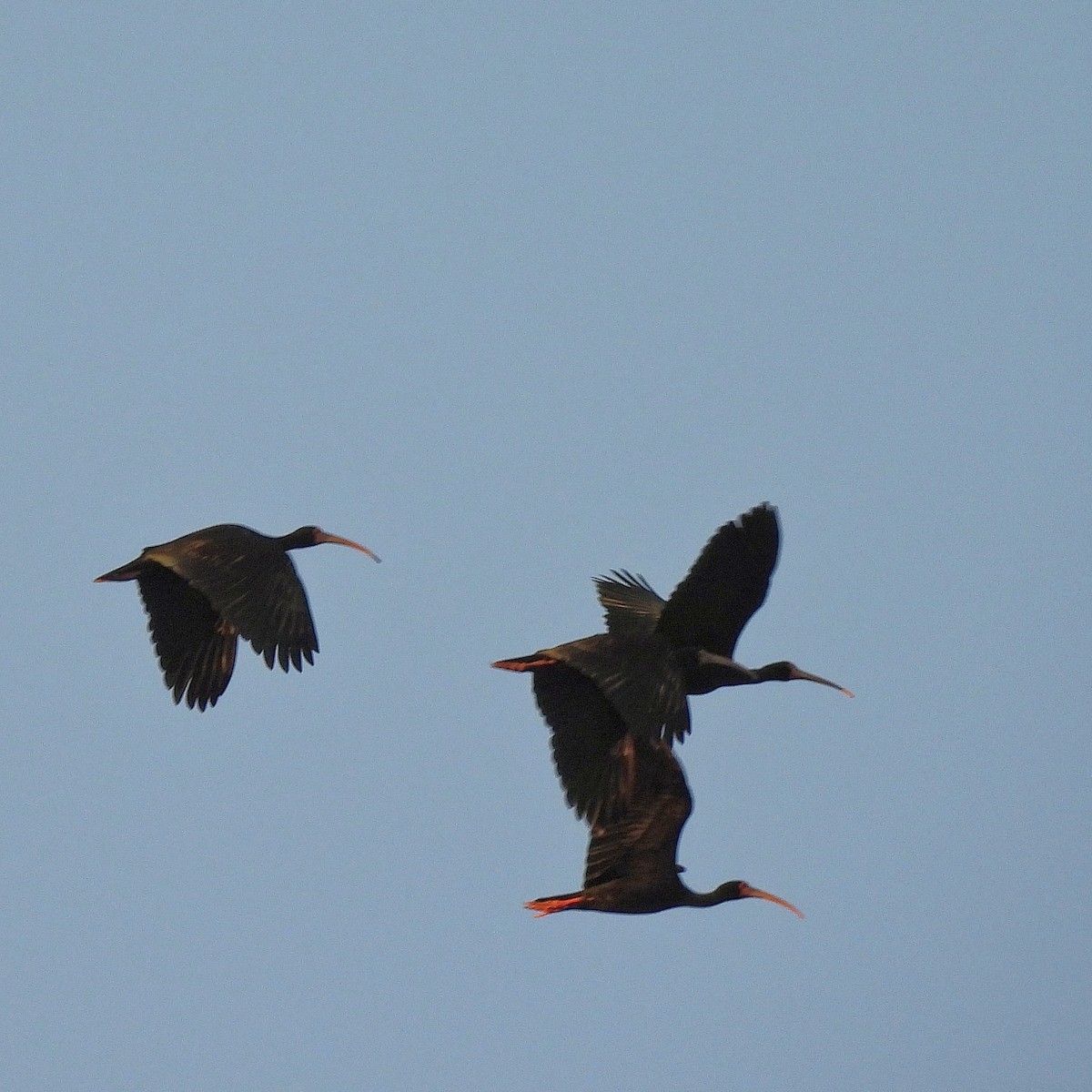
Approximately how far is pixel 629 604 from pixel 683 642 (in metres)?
1.35

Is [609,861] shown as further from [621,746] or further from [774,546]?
[774,546]

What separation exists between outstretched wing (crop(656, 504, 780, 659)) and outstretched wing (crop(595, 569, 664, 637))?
431 millimetres

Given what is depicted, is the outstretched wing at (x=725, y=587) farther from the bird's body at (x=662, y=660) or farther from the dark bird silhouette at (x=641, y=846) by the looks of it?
the dark bird silhouette at (x=641, y=846)

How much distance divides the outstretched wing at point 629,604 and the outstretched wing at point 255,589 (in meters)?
3.03

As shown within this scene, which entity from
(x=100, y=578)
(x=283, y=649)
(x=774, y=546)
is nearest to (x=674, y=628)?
(x=774, y=546)

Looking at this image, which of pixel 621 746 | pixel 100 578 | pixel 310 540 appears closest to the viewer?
pixel 621 746

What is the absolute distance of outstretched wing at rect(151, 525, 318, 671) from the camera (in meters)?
25.9

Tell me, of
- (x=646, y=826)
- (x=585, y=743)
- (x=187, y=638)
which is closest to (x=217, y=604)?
(x=187, y=638)

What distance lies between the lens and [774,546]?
2641 cm

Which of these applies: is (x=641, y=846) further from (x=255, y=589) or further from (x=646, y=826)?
(x=255, y=589)

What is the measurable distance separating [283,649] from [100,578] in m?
2.07

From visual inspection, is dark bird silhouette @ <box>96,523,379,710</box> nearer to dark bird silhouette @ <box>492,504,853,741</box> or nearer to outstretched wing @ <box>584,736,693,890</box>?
dark bird silhouette @ <box>492,504,853,741</box>

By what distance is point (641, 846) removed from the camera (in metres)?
25.2

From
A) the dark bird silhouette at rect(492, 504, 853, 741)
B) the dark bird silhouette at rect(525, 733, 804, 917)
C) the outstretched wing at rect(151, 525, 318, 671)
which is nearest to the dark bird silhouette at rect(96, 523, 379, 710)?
the outstretched wing at rect(151, 525, 318, 671)
